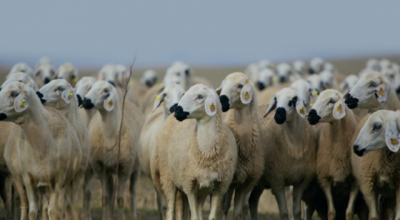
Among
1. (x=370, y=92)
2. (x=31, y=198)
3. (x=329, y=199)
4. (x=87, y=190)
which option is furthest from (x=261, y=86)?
(x=31, y=198)

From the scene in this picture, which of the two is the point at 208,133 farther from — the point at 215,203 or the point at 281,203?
the point at 281,203

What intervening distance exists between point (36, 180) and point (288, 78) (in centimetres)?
1562

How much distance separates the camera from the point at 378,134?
1035 centimetres

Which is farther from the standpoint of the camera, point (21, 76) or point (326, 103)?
point (21, 76)

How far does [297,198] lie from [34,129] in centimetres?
401

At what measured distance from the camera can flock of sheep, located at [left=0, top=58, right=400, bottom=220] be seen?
10203 millimetres

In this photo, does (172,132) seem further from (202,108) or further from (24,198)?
(24,198)

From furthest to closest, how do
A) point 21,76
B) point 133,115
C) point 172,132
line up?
point 133,115
point 21,76
point 172,132

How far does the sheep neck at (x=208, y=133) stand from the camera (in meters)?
10.2

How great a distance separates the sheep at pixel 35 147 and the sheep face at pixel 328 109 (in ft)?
11.5

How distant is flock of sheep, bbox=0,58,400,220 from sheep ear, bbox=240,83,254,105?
16 millimetres

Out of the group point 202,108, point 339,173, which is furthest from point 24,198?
point 339,173

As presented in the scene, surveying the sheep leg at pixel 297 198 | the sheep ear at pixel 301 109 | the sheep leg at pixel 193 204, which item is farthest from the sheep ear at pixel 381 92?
the sheep leg at pixel 193 204

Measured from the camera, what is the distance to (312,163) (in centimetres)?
1175
